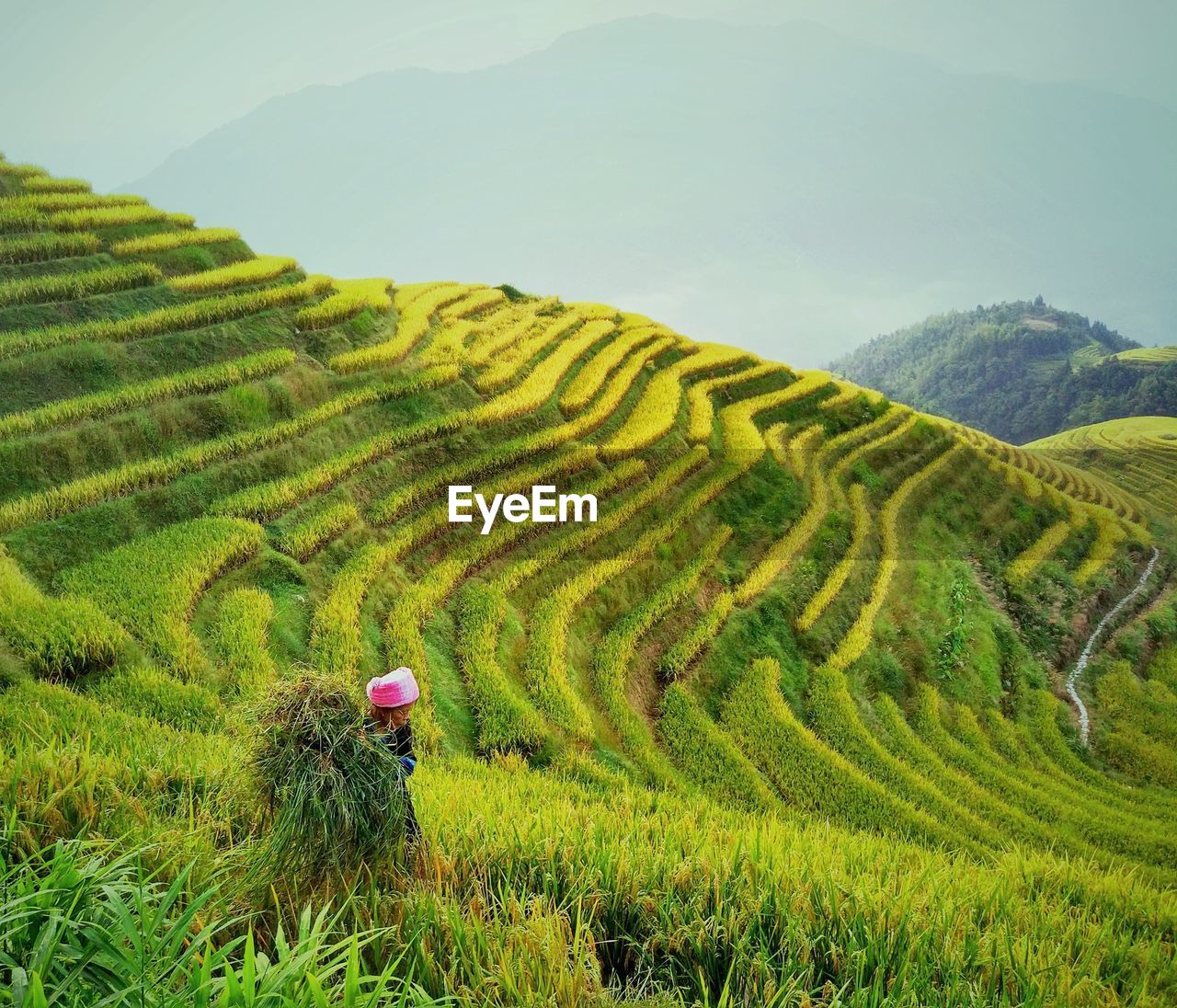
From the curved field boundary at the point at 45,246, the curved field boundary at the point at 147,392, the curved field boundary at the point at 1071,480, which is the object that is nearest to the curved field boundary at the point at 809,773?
the curved field boundary at the point at 147,392

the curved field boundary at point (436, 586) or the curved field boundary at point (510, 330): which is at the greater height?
the curved field boundary at point (510, 330)

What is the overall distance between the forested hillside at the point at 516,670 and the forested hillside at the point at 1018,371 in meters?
74.5

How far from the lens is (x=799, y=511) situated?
1599cm

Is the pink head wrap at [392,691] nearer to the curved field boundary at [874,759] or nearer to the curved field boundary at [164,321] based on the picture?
the curved field boundary at [874,759]

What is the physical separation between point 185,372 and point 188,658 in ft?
20.4

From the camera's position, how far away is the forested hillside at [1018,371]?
79.9 m

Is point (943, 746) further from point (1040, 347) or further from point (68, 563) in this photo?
point (1040, 347)

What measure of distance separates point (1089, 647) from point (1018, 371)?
105565mm

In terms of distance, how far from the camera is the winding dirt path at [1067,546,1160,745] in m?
13.6

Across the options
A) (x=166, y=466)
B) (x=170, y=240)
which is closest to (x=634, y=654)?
(x=166, y=466)

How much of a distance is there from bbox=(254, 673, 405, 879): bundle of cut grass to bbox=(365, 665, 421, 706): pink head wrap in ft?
1.37

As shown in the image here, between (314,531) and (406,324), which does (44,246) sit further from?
(314,531)

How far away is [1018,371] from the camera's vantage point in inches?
4077

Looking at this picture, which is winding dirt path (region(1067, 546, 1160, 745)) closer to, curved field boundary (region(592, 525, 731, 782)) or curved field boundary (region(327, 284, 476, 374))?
curved field boundary (region(592, 525, 731, 782))
